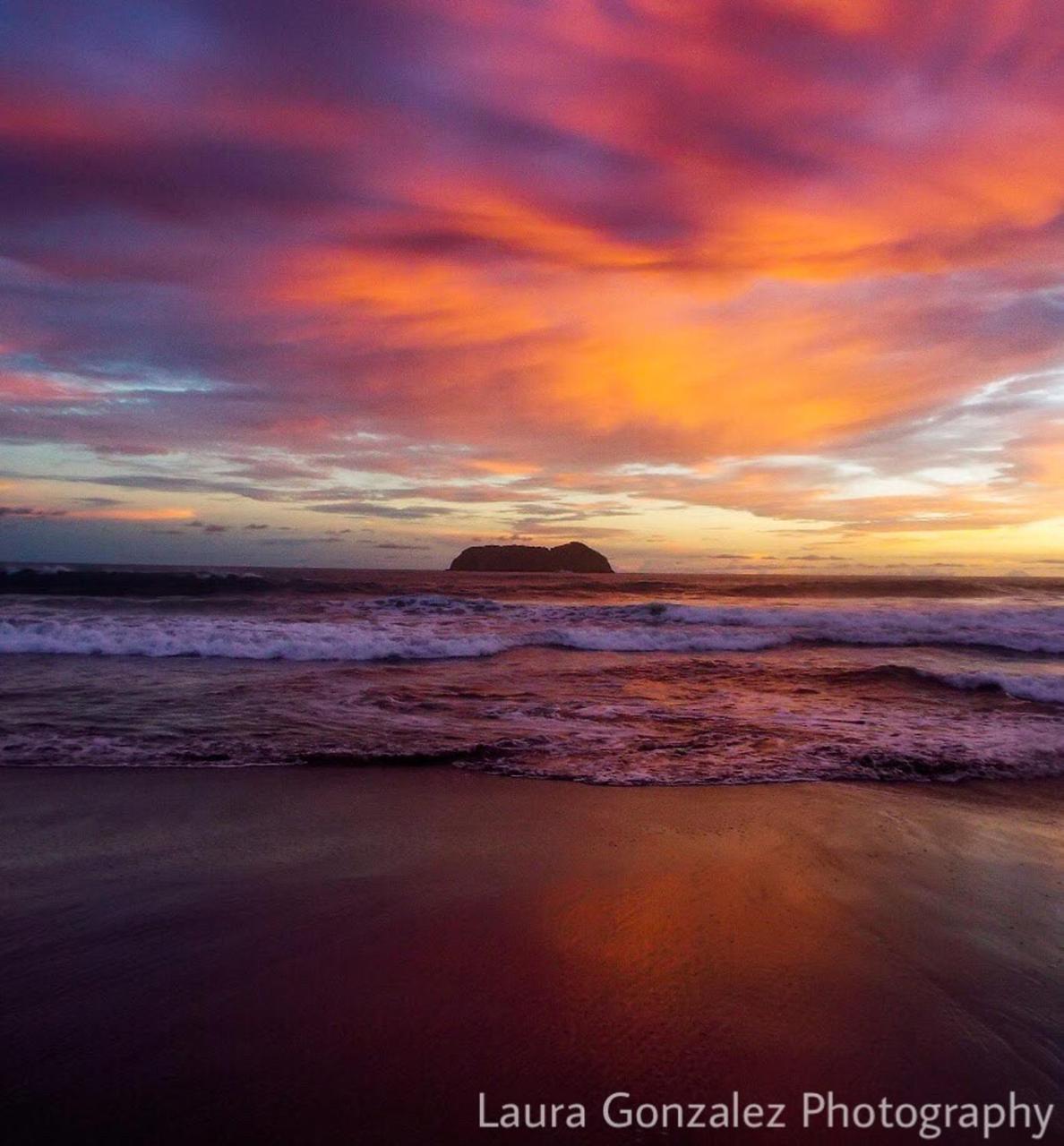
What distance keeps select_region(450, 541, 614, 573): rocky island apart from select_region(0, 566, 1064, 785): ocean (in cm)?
5439

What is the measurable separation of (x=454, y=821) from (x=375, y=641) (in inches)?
418

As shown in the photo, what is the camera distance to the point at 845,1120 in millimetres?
2410

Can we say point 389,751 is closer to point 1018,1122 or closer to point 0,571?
point 1018,1122

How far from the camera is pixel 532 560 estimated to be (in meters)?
79.6

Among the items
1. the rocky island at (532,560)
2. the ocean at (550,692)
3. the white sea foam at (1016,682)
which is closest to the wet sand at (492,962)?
the ocean at (550,692)

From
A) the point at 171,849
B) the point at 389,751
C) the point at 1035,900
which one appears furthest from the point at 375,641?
the point at 1035,900

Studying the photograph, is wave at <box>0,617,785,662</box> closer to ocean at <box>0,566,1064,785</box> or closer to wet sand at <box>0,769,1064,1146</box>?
ocean at <box>0,566,1064,785</box>

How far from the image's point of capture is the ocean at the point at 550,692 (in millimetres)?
6699

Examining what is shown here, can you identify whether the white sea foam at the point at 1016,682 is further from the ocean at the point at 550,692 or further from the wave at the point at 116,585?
the wave at the point at 116,585

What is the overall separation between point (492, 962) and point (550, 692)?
7.49 m

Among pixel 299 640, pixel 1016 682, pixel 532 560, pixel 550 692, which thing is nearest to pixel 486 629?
pixel 299 640

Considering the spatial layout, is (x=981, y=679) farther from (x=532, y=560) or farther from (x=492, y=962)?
(x=532, y=560)

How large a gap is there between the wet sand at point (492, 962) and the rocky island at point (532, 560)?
71.2 meters

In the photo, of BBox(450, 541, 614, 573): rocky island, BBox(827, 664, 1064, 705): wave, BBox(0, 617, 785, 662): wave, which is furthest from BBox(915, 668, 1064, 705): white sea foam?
BBox(450, 541, 614, 573): rocky island
